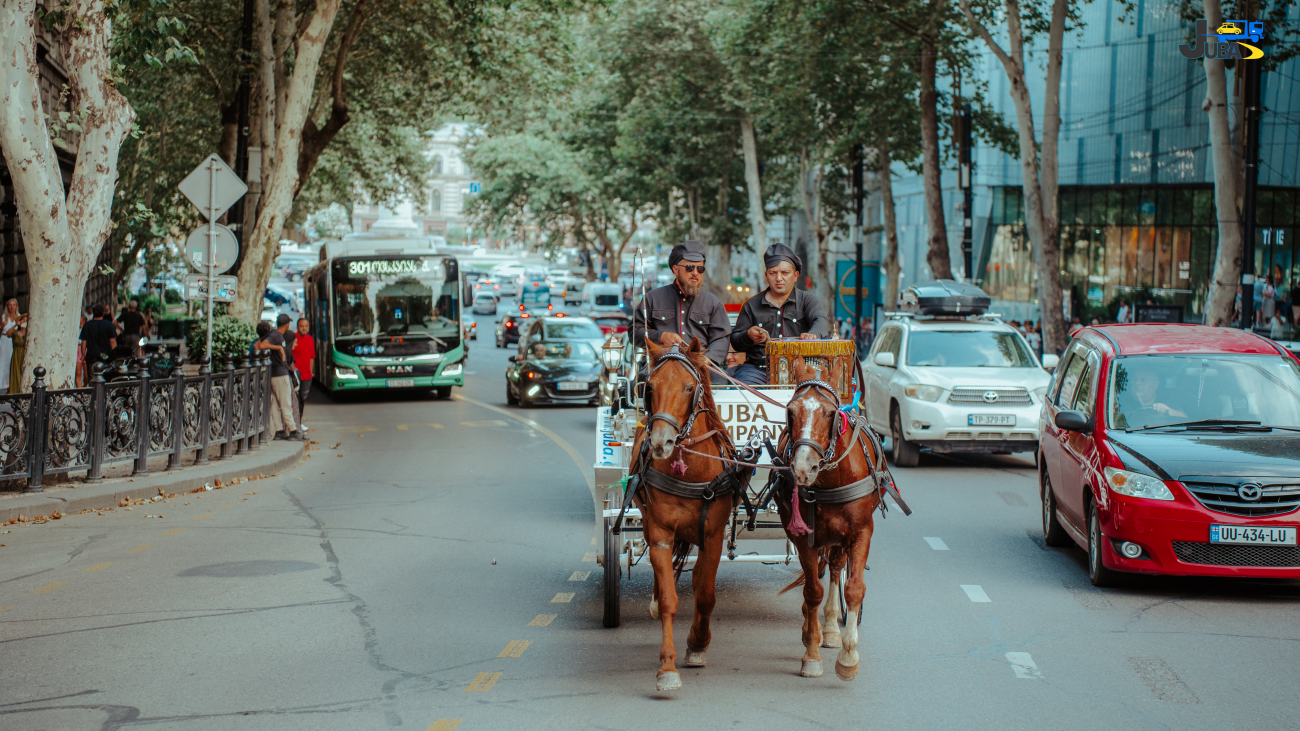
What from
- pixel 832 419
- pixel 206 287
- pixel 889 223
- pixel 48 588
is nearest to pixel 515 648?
pixel 832 419

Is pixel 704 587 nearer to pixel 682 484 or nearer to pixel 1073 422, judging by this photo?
pixel 682 484

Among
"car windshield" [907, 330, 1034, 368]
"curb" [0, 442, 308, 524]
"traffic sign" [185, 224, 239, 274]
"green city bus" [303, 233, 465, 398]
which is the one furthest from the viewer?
"green city bus" [303, 233, 465, 398]

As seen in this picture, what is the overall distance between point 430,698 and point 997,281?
146ft

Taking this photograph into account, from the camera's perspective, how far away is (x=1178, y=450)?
8578mm

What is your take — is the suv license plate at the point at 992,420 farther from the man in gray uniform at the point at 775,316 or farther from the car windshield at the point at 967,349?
the man in gray uniform at the point at 775,316

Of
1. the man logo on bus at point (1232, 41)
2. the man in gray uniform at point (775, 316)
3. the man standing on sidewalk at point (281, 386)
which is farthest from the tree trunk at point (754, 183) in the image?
the man in gray uniform at point (775, 316)

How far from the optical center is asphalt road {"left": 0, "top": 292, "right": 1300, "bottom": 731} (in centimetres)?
602

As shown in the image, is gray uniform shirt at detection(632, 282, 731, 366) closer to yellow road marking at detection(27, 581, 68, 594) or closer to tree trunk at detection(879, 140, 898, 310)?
yellow road marking at detection(27, 581, 68, 594)

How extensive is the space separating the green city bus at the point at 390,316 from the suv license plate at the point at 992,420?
14.4 m

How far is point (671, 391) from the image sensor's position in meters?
6.13

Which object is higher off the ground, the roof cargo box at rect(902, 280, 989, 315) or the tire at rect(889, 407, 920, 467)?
the roof cargo box at rect(902, 280, 989, 315)

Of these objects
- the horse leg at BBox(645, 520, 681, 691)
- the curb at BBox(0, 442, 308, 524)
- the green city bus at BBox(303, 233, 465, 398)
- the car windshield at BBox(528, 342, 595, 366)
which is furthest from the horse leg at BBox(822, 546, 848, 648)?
the green city bus at BBox(303, 233, 465, 398)

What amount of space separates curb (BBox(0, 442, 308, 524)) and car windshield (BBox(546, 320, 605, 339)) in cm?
1143

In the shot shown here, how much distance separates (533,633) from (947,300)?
10.6m
